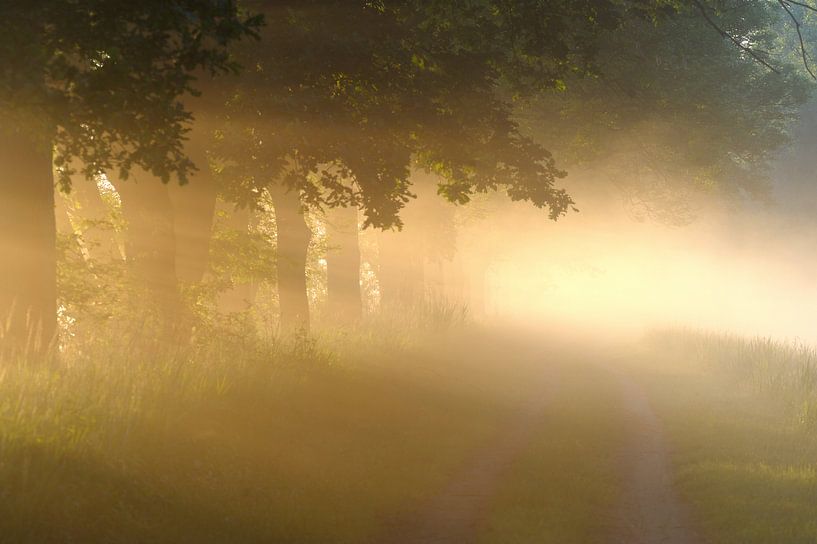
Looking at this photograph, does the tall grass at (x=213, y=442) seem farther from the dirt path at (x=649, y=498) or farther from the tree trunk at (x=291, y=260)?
the tree trunk at (x=291, y=260)

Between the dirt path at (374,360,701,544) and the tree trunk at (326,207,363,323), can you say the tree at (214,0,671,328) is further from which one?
the tree trunk at (326,207,363,323)

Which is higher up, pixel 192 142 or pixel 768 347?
pixel 192 142

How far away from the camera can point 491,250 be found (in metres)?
51.2

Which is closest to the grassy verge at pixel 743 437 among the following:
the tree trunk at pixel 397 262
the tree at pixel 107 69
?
the tree at pixel 107 69

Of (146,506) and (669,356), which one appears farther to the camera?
(669,356)

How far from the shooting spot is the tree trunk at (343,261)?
27672 mm

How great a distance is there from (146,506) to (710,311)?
68260mm

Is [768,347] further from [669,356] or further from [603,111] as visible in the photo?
[603,111]

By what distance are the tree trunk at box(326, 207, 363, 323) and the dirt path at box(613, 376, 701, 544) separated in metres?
11.6

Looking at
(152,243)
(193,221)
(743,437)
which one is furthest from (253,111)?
(743,437)

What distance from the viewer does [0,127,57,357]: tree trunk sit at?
12.6m

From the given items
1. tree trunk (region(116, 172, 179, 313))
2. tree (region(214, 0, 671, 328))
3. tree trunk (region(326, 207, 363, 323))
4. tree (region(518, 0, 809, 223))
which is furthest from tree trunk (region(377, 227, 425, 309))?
tree trunk (region(116, 172, 179, 313))

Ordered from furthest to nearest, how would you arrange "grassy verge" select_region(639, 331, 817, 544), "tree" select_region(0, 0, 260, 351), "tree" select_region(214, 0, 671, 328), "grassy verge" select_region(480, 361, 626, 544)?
"tree" select_region(214, 0, 671, 328) → "grassy verge" select_region(639, 331, 817, 544) → "grassy verge" select_region(480, 361, 626, 544) → "tree" select_region(0, 0, 260, 351)

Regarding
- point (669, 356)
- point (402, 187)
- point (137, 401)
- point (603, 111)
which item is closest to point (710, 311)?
point (669, 356)
